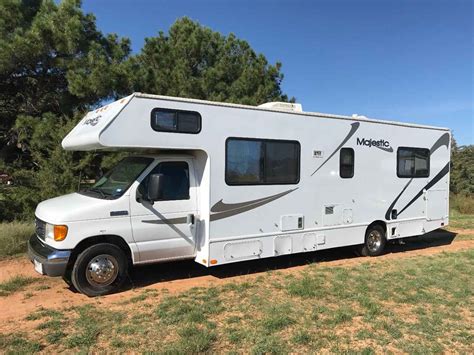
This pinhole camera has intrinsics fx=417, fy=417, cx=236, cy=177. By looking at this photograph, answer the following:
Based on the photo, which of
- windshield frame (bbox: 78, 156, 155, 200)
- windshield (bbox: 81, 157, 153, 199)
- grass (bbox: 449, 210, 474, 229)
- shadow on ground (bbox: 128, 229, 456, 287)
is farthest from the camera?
grass (bbox: 449, 210, 474, 229)

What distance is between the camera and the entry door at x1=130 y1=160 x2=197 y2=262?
620 cm

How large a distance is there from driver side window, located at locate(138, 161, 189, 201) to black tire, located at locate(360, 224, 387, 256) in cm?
438

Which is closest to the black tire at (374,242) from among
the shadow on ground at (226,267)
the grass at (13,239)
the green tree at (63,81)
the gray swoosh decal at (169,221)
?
the shadow on ground at (226,267)

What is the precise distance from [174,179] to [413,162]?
19.4 ft

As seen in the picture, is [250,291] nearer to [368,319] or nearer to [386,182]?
[368,319]

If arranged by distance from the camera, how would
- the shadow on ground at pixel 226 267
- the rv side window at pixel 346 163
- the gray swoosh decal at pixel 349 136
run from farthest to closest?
the rv side window at pixel 346 163
the gray swoosh decal at pixel 349 136
the shadow on ground at pixel 226 267

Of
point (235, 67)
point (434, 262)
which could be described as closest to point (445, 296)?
point (434, 262)

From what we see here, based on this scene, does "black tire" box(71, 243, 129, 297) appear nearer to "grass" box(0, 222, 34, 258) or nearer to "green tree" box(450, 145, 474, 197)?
"grass" box(0, 222, 34, 258)

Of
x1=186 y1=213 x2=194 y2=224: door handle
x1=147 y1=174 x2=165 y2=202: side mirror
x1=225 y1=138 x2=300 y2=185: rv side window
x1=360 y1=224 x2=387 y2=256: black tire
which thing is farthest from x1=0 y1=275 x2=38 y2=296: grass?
x1=360 y1=224 x2=387 y2=256: black tire

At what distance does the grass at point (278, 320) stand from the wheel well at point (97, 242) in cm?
72

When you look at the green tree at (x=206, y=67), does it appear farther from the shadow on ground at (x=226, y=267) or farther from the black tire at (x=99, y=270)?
the black tire at (x=99, y=270)

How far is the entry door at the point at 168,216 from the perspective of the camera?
20.3ft

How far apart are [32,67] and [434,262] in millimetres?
12245

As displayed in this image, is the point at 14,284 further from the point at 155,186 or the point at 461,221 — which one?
the point at 461,221
